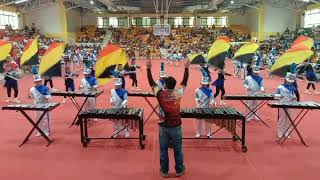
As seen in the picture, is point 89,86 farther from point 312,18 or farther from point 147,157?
point 312,18

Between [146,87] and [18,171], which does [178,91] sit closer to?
[18,171]

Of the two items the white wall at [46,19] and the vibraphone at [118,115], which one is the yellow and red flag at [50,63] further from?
the white wall at [46,19]

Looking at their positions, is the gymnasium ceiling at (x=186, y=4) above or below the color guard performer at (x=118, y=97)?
above

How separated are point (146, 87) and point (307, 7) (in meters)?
29.0

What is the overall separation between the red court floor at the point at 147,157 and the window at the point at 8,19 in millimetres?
29140

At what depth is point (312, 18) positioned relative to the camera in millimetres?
38156

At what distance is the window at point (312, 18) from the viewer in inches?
1436

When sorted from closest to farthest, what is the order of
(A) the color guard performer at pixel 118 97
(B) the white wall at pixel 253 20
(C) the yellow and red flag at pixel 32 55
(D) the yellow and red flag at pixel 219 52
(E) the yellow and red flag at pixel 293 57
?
(A) the color guard performer at pixel 118 97 < (E) the yellow and red flag at pixel 293 57 < (D) the yellow and red flag at pixel 219 52 < (C) the yellow and red flag at pixel 32 55 < (B) the white wall at pixel 253 20

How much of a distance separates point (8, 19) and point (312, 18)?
35299mm

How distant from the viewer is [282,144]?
7.93 metres

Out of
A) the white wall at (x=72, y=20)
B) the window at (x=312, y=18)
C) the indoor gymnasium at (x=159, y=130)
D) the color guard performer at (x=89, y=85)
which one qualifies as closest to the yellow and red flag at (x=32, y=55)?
the indoor gymnasium at (x=159, y=130)

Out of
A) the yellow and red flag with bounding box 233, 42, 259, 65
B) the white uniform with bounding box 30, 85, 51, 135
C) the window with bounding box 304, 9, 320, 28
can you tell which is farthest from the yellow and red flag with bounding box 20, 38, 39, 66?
the window with bounding box 304, 9, 320, 28

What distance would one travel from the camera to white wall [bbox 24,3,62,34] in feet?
135

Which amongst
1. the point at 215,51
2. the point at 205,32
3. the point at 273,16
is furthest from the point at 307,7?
the point at 215,51
